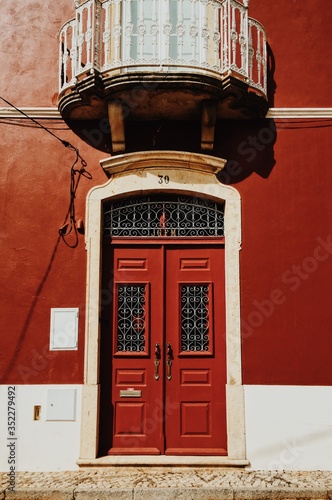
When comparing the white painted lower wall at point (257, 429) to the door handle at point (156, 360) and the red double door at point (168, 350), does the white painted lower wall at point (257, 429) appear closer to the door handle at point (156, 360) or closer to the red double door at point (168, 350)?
the red double door at point (168, 350)

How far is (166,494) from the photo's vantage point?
569 cm

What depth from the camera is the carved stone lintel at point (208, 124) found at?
6.75 meters

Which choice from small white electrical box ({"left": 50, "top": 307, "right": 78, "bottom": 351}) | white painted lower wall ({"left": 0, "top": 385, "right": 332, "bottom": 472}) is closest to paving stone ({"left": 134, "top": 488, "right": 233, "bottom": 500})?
white painted lower wall ({"left": 0, "top": 385, "right": 332, "bottom": 472})

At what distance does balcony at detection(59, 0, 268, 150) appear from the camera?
21.5ft

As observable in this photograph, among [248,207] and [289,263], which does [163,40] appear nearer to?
[248,207]

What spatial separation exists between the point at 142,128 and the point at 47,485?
14.9ft

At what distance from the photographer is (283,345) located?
6.74 meters

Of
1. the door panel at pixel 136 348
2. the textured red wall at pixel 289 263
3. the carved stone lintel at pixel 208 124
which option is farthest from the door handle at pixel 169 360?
the carved stone lintel at pixel 208 124

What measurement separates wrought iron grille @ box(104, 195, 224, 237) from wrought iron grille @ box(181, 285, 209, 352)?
0.77 metres

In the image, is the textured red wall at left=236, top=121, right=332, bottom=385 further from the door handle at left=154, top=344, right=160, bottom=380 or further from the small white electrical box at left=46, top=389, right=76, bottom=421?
the small white electrical box at left=46, top=389, right=76, bottom=421

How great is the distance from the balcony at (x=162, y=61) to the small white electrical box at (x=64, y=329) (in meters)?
2.52

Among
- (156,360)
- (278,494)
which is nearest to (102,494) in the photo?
(156,360)

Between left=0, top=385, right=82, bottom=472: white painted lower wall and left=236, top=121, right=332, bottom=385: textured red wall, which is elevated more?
left=236, top=121, right=332, bottom=385: textured red wall

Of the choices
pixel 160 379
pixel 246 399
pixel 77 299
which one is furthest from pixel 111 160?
pixel 246 399
